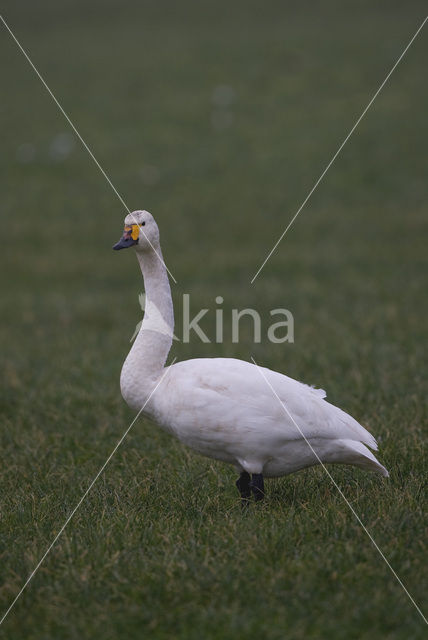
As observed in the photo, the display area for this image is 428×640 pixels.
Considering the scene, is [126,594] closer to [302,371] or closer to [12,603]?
[12,603]

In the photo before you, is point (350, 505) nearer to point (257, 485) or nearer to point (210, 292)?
point (257, 485)

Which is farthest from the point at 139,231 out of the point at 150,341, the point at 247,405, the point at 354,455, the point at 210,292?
the point at 210,292

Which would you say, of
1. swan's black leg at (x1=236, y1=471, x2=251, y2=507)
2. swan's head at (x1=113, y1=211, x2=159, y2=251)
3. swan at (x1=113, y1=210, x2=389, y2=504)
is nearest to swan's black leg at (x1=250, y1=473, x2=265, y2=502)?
swan at (x1=113, y1=210, x2=389, y2=504)

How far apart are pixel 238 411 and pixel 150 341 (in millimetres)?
702

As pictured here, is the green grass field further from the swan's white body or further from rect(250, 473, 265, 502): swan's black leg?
the swan's white body

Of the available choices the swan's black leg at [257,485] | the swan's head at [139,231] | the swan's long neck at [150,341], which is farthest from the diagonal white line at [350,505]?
the swan's head at [139,231]

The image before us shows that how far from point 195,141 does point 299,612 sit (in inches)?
673

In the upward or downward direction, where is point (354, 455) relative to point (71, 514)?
upward

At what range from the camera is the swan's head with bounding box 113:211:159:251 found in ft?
13.6

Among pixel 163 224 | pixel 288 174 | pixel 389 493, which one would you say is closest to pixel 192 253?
pixel 163 224

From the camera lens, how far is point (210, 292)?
36.6ft

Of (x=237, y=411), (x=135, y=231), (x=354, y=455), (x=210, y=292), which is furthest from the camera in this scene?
(x=210, y=292)

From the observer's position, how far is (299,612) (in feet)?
10.4

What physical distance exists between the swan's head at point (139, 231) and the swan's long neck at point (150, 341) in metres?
0.10
